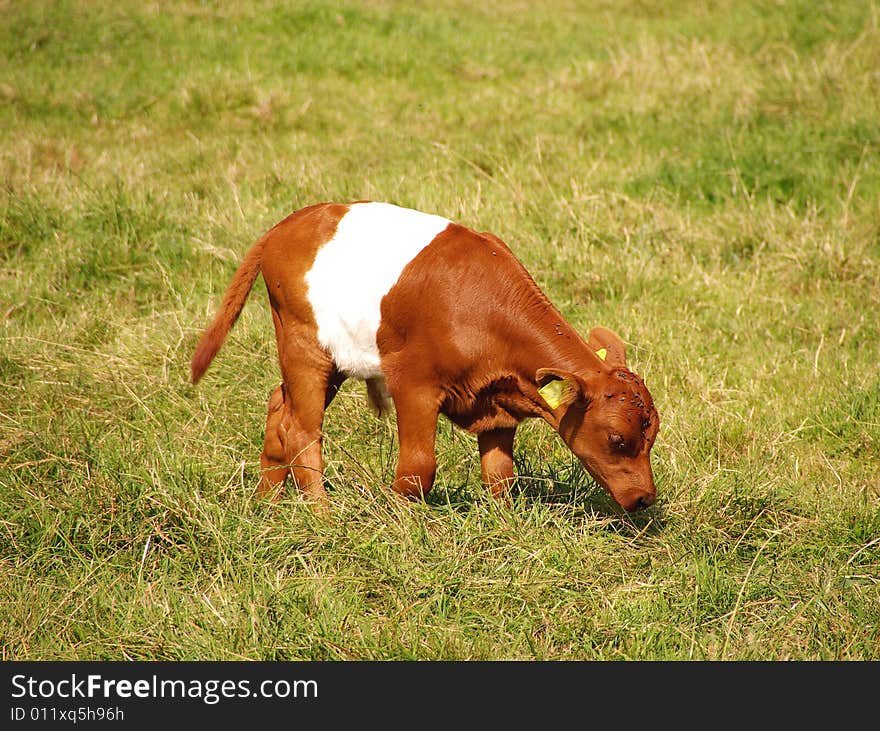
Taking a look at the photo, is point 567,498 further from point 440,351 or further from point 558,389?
point 440,351

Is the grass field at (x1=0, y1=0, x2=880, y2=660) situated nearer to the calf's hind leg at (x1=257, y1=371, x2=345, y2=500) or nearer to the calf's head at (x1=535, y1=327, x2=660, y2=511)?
the calf's hind leg at (x1=257, y1=371, x2=345, y2=500)

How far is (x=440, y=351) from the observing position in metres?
4.31

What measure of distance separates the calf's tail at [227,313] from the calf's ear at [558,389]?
152 cm

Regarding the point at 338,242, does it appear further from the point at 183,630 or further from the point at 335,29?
the point at 335,29

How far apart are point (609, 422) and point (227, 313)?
72.1 inches

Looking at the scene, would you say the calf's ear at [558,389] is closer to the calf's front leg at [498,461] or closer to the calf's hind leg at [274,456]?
the calf's front leg at [498,461]

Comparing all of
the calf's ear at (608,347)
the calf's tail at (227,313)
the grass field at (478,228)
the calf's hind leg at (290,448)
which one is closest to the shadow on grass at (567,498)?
the grass field at (478,228)

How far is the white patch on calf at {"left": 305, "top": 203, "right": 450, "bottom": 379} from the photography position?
14.7 feet

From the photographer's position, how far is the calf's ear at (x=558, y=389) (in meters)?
4.14

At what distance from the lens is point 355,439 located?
539cm

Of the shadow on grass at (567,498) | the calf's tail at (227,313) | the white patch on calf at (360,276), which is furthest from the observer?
the calf's tail at (227,313)

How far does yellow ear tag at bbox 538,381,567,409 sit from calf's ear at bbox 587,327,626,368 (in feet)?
1.18

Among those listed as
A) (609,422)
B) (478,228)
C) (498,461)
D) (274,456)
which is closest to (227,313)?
(274,456)

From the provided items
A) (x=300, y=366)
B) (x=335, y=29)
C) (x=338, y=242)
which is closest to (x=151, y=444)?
(x=300, y=366)
